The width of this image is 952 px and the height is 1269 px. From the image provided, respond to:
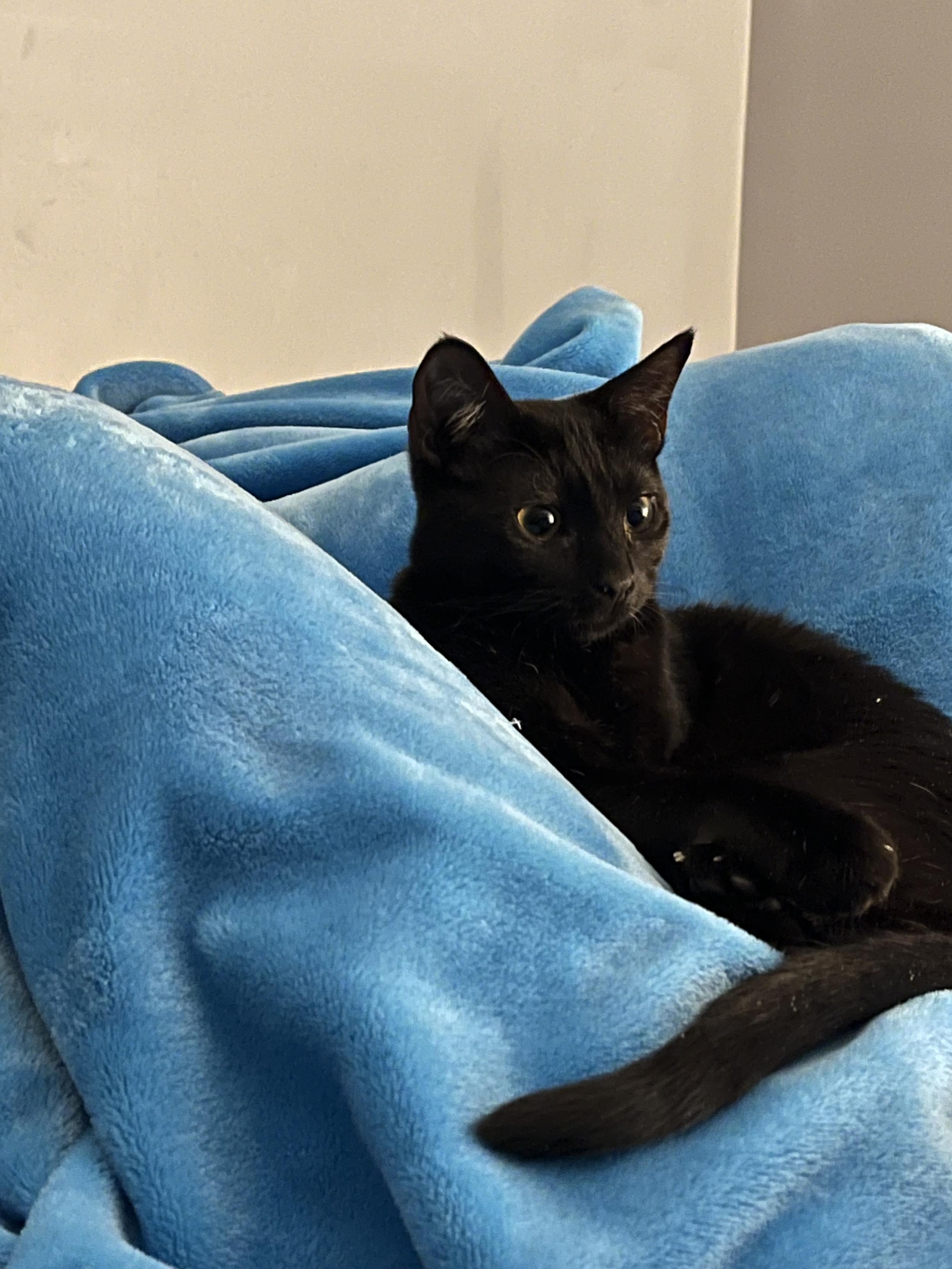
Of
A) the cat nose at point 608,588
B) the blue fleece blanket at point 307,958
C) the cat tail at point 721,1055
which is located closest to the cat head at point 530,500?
the cat nose at point 608,588

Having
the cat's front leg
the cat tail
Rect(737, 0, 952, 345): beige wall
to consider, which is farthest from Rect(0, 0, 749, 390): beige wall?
the cat tail

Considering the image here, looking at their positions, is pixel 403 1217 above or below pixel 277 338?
below

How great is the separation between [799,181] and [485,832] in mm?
1941

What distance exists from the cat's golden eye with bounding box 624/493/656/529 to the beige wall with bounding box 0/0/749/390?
979 mm

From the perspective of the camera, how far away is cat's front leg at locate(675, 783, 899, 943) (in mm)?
718

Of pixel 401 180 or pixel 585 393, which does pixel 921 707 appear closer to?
pixel 585 393

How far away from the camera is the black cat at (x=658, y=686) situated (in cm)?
74

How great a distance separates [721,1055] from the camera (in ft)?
1.69

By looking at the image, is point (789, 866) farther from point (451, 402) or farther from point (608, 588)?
point (451, 402)

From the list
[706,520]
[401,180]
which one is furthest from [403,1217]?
[401,180]

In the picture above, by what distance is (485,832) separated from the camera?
59 centimetres

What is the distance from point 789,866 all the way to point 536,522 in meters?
0.37

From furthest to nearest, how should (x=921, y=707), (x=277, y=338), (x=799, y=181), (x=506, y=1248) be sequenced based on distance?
1. (x=799, y=181)
2. (x=277, y=338)
3. (x=921, y=707)
4. (x=506, y=1248)

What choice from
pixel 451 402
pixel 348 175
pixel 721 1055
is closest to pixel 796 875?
pixel 721 1055
